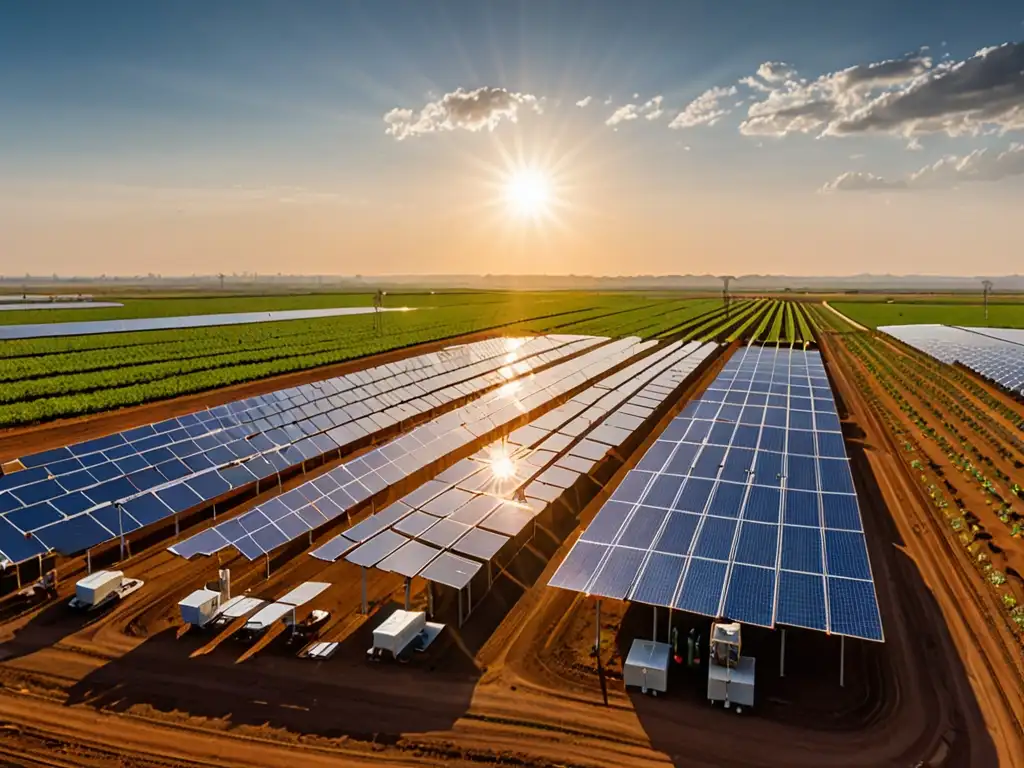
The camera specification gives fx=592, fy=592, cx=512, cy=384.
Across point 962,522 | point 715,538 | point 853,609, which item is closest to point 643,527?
point 715,538

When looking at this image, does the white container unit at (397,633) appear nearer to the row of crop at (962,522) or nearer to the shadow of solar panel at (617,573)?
the shadow of solar panel at (617,573)

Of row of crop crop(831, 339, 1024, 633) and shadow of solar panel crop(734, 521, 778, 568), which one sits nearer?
shadow of solar panel crop(734, 521, 778, 568)

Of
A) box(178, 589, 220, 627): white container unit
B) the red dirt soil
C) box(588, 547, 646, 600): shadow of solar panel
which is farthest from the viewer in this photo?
box(178, 589, 220, 627): white container unit

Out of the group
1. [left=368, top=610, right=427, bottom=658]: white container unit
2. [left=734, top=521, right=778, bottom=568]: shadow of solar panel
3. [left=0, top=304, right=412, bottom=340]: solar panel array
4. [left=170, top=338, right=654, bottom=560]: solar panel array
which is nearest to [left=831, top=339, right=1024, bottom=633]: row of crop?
[left=734, top=521, right=778, bottom=568]: shadow of solar panel

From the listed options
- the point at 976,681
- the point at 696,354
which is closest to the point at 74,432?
the point at 976,681

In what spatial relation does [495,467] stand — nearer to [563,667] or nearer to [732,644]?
[563,667]

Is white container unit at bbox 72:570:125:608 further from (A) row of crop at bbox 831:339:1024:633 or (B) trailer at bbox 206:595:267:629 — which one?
(A) row of crop at bbox 831:339:1024:633
